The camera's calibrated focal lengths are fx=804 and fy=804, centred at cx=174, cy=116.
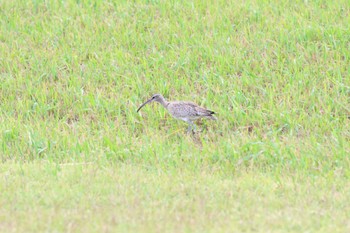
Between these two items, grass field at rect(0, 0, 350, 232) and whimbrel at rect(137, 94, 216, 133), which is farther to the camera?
whimbrel at rect(137, 94, 216, 133)

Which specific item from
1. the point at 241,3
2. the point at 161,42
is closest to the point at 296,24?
the point at 241,3

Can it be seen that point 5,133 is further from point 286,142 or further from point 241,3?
point 241,3

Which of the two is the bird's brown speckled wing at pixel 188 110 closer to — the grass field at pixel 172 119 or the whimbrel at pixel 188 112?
the whimbrel at pixel 188 112

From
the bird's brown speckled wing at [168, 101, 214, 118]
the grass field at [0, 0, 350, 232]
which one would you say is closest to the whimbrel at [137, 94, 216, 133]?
the bird's brown speckled wing at [168, 101, 214, 118]

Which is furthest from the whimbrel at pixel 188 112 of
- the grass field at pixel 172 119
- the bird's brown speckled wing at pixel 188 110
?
the grass field at pixel 172 119

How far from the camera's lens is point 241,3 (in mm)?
15195

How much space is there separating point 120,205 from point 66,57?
5.98 meters

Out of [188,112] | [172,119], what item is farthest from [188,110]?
[172,119]

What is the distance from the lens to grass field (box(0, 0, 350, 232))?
321 inches

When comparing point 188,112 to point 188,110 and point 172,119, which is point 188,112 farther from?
point 172,119

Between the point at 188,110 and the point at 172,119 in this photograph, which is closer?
the point at 188,110

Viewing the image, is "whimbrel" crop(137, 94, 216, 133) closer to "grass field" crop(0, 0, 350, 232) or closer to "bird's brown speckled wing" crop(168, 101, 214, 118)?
"bird's brown speckled wing" crop(168, 101, 214, 118)

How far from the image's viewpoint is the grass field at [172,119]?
815 centimetres

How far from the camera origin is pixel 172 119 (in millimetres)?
11992
